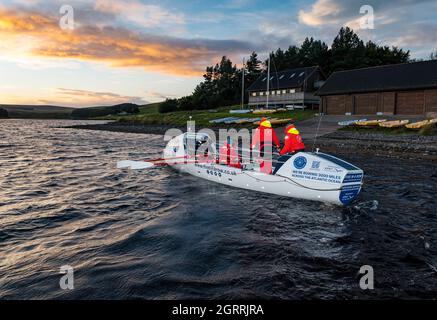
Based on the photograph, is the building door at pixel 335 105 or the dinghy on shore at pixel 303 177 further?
the building door at pixel 335 105

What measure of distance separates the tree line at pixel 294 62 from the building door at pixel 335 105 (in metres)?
30.7

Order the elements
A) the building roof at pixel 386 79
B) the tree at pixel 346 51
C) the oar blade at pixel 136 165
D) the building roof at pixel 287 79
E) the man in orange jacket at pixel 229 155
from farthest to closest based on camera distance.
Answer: the tree at pixel 346 51
the building roof at pixel 287 79
the building roof at pixel 386 79
the oar blade at pixel 136 165
the man in orange jacket at pixel 229 155

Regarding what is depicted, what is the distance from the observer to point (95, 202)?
12625mm

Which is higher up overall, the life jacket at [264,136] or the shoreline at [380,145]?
the life jacket at [264,136]

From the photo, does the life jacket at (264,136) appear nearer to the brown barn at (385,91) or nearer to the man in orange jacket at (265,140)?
the man in orange jacket at (265,140)

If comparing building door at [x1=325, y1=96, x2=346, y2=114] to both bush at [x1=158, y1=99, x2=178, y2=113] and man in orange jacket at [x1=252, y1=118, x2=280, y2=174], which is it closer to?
man in orange jacket at [x1=252, y1=118, x2=280, y2=174]

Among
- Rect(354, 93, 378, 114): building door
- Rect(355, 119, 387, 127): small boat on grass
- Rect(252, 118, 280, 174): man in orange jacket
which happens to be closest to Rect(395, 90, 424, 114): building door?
Rect(354, 93, 378, 114): building door

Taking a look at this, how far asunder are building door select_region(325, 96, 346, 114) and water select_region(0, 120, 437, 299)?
3361cm

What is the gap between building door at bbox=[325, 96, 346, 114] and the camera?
1825 inches

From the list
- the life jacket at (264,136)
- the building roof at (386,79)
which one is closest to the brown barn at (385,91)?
the building roof at (386,79)

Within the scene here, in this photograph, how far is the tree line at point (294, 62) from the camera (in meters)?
74.7

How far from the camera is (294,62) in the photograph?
92.8m
